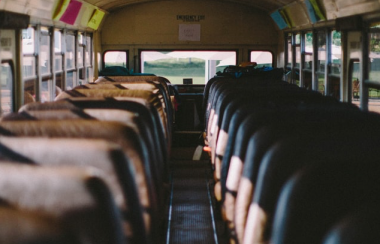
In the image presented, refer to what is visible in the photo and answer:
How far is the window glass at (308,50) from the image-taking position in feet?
21.6

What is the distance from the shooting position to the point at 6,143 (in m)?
1.95

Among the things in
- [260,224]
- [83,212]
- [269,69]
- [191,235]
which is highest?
[269,69]

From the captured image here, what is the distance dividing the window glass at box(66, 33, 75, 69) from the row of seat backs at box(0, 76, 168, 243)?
3516 mm

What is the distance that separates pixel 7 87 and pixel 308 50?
3.85 meters

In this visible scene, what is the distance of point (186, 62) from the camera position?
902 cm

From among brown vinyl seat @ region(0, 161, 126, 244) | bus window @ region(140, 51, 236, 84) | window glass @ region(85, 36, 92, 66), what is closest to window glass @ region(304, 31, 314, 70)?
bus window @ region(140, 51, 236, 84)

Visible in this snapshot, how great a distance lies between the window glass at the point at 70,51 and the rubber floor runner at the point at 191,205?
1855 millimetres

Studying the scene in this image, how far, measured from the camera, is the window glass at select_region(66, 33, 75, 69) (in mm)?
6843

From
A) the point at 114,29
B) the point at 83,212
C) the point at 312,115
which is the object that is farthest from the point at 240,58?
the point at 83,212

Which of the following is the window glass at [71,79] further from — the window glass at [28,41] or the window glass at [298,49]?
the window glass at [298,49]

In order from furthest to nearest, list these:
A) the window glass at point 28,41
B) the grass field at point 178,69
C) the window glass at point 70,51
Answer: the grass field at point 178,69, the window glass at point 70,51, the window glass at point 28,41

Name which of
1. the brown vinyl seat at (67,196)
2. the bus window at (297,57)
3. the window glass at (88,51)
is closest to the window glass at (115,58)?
the window glass at (88,51)

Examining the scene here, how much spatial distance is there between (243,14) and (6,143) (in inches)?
293

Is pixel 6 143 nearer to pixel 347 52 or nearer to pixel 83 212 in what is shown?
pixel 83 212
